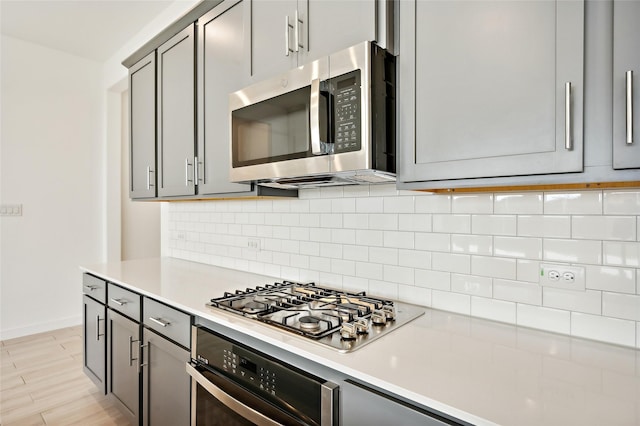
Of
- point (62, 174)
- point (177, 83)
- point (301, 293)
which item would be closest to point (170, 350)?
point (301, 293)

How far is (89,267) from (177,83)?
1394 millimetres

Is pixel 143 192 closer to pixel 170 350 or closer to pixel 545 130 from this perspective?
pixel 170 350

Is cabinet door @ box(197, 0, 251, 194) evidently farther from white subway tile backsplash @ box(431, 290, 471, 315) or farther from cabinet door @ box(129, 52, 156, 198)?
white subway tile backsplash @ box(431, 290, 471, 315)

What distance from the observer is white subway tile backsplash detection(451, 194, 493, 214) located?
1.34m

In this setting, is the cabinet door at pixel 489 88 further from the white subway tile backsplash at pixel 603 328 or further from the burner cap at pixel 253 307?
the burner cap at pixel 253 307

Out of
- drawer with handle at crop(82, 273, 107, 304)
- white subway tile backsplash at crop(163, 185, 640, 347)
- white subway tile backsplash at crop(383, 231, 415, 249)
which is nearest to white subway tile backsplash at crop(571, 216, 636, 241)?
white subway tile backsplash at crop(163, 185, 640, 347)

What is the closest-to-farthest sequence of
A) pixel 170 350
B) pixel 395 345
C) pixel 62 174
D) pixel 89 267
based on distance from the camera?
pixel 395 345
pixel 170 350
pixel 89 267
pixel 62 174

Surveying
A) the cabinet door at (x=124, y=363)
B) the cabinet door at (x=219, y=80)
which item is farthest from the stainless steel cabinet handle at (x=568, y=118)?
the cabinet door at (x=124, y=363)

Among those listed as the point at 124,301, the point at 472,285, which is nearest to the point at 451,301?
the point at 472,285

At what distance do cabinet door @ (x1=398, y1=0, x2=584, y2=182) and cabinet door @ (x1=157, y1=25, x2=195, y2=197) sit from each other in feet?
4.78

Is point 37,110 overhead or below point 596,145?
overhead

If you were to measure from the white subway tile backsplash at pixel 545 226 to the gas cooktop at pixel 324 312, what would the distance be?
48cm

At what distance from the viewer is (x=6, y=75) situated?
354cm

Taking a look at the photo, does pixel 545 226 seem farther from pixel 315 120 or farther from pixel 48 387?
pixel 48 387
